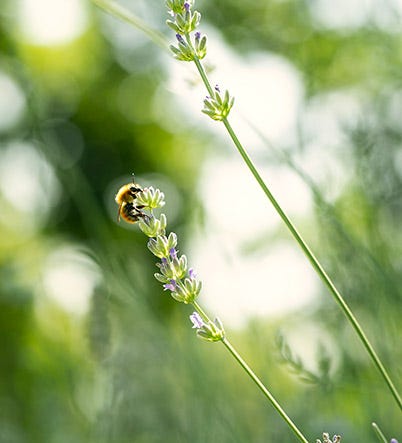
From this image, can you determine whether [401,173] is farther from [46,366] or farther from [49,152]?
[46,366]

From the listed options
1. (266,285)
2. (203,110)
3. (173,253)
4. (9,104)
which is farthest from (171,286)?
(9,104)

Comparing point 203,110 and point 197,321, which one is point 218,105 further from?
point 197,321

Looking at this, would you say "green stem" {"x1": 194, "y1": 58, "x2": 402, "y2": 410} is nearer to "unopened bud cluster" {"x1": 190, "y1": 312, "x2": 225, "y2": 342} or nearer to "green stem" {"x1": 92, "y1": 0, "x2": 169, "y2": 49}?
"unopened bud cluster" {"x1": 190, "y1": 312, "x2": 225, "y2": 342}

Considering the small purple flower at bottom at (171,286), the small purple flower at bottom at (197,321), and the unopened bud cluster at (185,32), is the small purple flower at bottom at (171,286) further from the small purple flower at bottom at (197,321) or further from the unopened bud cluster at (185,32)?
the unopened bud cluster at (185,32)

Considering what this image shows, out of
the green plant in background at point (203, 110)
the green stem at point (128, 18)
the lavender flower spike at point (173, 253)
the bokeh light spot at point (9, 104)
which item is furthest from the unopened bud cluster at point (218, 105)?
the bokeh light spot at point (9, 104)

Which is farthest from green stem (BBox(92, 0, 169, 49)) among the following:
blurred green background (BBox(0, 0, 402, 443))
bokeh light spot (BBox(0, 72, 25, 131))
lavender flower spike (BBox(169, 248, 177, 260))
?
bokeh light spot (BBox(0, 72, 25, 131))

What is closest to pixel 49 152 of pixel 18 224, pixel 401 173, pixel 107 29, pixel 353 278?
pixel 353 278
